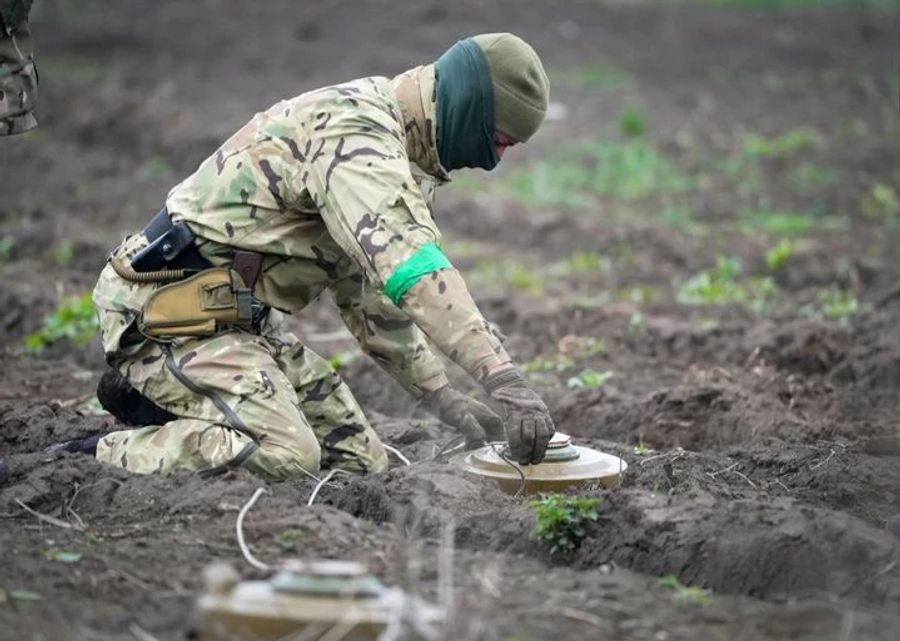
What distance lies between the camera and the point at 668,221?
12.6 m

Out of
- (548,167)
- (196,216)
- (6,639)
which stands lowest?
(548,167)

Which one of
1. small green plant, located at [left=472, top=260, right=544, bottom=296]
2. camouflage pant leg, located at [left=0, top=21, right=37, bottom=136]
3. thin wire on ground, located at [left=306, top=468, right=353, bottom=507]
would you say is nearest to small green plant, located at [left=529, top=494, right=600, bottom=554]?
thin wire on ground, located at [left=306, top=468, right=353, bottom=507]

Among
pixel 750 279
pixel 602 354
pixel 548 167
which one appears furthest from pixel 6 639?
pixel 548 167

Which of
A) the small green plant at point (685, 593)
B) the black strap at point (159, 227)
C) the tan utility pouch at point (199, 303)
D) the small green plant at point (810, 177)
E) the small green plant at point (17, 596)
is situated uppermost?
the black strap at point (159, 227)

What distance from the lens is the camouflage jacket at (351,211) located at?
5.41m

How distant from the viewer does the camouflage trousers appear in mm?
6012

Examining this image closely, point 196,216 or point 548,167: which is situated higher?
point 196,216

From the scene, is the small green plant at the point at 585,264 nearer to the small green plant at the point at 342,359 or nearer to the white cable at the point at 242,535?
the small green plant at the point at 342,359

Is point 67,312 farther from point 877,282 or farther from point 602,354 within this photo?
point 877,282

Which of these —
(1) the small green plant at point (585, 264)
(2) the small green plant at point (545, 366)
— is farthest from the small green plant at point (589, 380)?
(1) the small green plant at point (585, 264)

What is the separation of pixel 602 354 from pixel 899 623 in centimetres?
474

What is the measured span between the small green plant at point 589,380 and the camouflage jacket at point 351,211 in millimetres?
1634

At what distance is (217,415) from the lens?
20.0 feet

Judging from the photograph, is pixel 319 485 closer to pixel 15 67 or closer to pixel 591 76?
pixel 15 67
